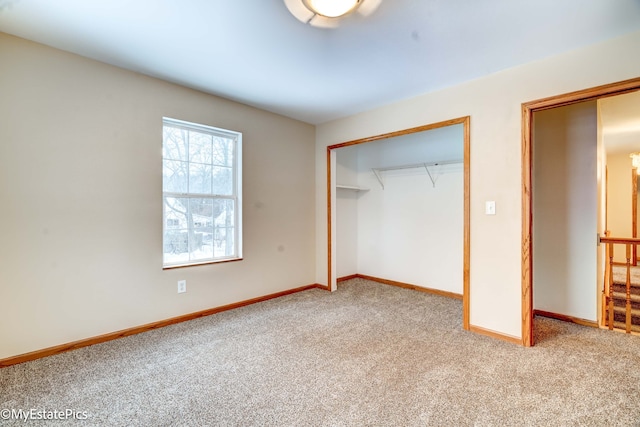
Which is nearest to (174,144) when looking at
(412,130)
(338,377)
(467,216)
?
(412,130)

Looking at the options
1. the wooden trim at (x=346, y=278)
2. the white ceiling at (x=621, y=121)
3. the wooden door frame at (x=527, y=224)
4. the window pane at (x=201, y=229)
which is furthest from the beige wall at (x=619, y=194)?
the window pane at (x=201, y=229)

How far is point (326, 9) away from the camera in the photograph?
180 centimetres

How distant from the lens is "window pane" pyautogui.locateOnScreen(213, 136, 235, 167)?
344cm

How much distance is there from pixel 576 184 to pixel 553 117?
0.76 m

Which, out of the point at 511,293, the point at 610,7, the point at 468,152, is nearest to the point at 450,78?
the point at 468,152

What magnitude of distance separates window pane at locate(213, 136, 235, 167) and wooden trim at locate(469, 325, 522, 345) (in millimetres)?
3124

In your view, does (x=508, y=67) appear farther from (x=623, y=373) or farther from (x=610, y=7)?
(x=623, y=373)

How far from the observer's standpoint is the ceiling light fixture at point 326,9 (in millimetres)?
1747

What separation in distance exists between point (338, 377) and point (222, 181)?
2.43m

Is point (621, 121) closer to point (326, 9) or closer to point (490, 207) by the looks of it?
point (490, 207)

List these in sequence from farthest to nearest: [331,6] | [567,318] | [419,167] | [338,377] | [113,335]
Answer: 1. [419,167]
2. [567,318]
3. [113,335]
4. [338,377]
5. [331,6]

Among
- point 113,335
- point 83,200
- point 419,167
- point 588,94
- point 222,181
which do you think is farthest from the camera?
point 419,167

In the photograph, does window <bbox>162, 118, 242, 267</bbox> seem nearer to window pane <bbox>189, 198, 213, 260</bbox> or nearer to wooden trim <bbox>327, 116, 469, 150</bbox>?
window pane <bbox>189, 198, 213, 260</bbox>

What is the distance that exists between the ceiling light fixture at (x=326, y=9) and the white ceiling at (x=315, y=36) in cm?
6
